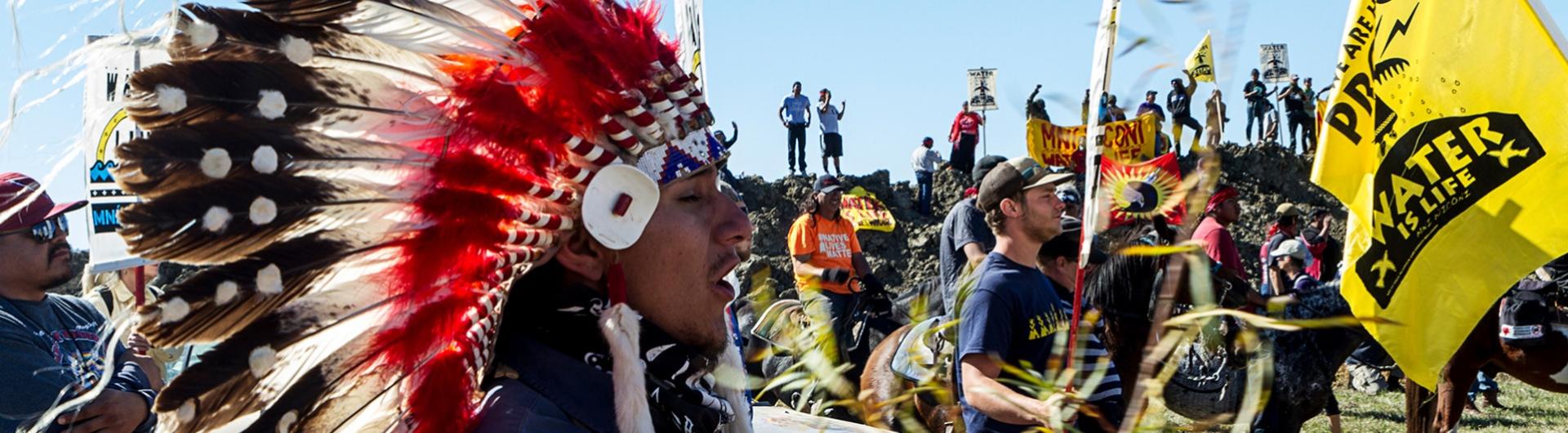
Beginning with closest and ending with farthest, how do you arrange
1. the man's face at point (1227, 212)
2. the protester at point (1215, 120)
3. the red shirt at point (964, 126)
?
the protester at point (1215, 120) < the man's face at point (1227, 212) < the red shirt at point (964, 126)

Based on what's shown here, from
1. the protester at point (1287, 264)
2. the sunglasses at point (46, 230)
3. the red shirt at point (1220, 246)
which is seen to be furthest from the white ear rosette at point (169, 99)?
the protester at point (1287, 264)

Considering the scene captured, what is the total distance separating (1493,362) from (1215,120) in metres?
8.50

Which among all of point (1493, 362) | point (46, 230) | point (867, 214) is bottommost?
point (1493, 362)

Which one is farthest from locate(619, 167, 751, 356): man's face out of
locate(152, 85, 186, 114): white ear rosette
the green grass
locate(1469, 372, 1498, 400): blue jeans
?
locate(1469, 372, 1498, 400): blue jeans

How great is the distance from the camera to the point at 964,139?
912 inches

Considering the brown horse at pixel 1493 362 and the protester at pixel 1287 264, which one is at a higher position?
the protester at pixel 1287 264

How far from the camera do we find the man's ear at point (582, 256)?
1722 millimetres

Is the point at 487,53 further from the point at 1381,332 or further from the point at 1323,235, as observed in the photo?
the point at 1323,235

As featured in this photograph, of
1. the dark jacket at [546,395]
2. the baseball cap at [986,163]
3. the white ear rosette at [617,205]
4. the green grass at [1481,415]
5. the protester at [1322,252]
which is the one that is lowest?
the green grass at [1481,415]

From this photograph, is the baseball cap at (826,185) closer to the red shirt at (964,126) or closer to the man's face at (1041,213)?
the man's face at (1041,213)

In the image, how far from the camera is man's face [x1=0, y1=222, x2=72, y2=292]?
142 inches

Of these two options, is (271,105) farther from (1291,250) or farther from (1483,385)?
(1483,385)

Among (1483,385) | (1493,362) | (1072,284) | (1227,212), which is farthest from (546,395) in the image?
(1483,385)

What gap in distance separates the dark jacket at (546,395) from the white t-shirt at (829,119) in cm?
2005
